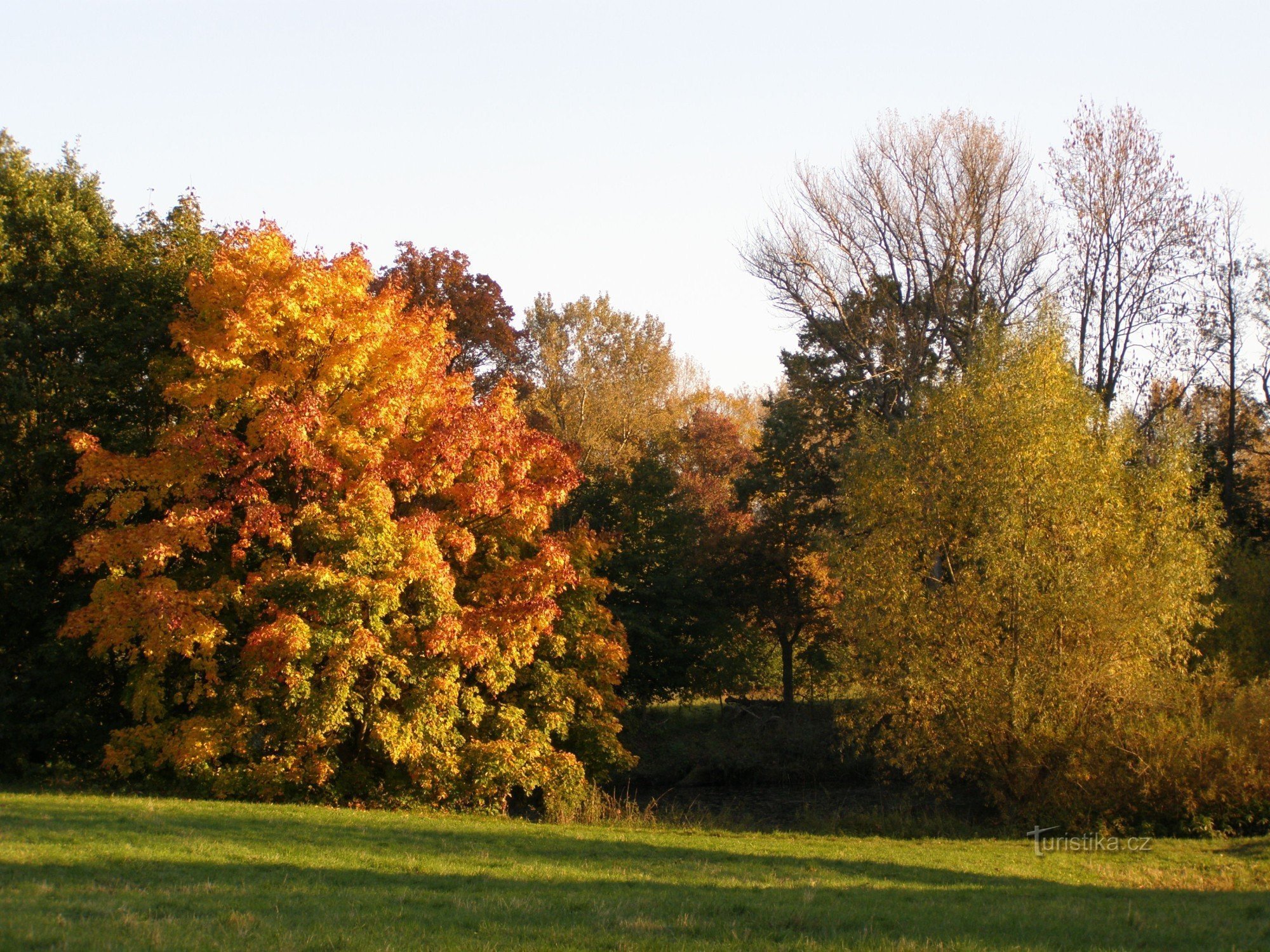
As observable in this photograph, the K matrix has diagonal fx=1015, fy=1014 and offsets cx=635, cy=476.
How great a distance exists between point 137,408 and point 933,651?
1853cm

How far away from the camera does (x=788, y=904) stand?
10867 millimetres

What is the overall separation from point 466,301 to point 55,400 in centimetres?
1765

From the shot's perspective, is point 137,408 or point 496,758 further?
point 137,408

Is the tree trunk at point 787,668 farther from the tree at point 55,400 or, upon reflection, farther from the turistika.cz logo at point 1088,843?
the tree at point 55,400

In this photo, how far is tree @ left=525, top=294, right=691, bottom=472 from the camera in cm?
4709

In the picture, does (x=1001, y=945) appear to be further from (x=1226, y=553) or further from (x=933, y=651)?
(x=1226, y=553)

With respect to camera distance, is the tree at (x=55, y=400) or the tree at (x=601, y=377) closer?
the tree at (x=55, y=400)

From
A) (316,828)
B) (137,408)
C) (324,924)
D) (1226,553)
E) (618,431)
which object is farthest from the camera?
(618,431)

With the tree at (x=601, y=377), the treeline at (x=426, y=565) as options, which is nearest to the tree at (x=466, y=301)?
the tree at (x=601, y=377)

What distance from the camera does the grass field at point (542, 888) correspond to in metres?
8.50

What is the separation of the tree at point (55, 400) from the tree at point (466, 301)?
14.1m

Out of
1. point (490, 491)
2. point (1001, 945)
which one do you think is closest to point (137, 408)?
point (490, 491)

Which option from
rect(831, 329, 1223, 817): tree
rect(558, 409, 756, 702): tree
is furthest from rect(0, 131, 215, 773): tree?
rect(831, 329, 1223, 817): tree

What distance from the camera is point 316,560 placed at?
18.7 metres
